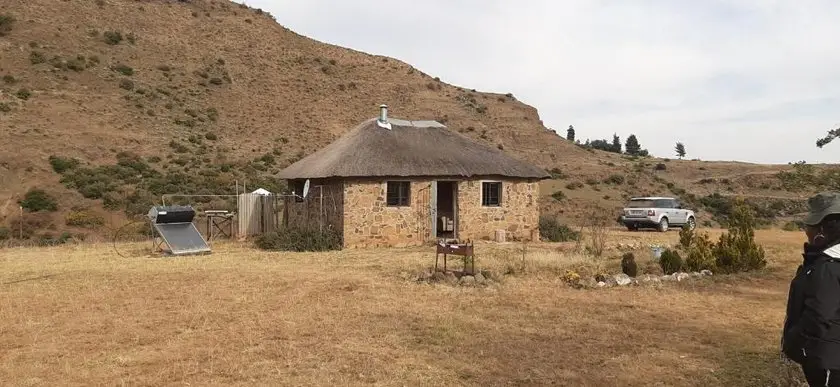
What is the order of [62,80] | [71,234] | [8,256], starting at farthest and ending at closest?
1. [62,80]
2. [71,234]
3. [8,256]

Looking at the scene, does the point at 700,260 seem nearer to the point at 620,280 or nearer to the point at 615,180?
the point at 620,280

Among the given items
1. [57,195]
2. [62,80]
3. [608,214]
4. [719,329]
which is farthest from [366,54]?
[719,329]

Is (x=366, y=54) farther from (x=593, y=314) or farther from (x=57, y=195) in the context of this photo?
(x=593, y=314)

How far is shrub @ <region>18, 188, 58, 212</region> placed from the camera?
26587 mm

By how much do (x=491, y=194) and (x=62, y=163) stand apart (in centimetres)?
2283

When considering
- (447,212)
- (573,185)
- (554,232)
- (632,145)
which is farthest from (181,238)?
(632,145)

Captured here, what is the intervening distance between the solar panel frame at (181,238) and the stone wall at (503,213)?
25.7 ft

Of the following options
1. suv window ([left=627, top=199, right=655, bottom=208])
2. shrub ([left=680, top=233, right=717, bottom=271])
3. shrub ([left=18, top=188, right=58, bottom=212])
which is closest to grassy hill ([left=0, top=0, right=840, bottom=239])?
shrub ([left=18, top=188, right=58, bottom=212])

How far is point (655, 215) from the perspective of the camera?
25.5m

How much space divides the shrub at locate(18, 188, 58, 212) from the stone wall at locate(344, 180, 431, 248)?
16112mm

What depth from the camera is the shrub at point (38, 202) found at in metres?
26.6

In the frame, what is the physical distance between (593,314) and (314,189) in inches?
501

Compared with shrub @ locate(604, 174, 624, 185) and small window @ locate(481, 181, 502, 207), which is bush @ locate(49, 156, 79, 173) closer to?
small window @ locate(481, 181, 502, 207)

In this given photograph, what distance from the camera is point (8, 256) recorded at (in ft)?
54.2
